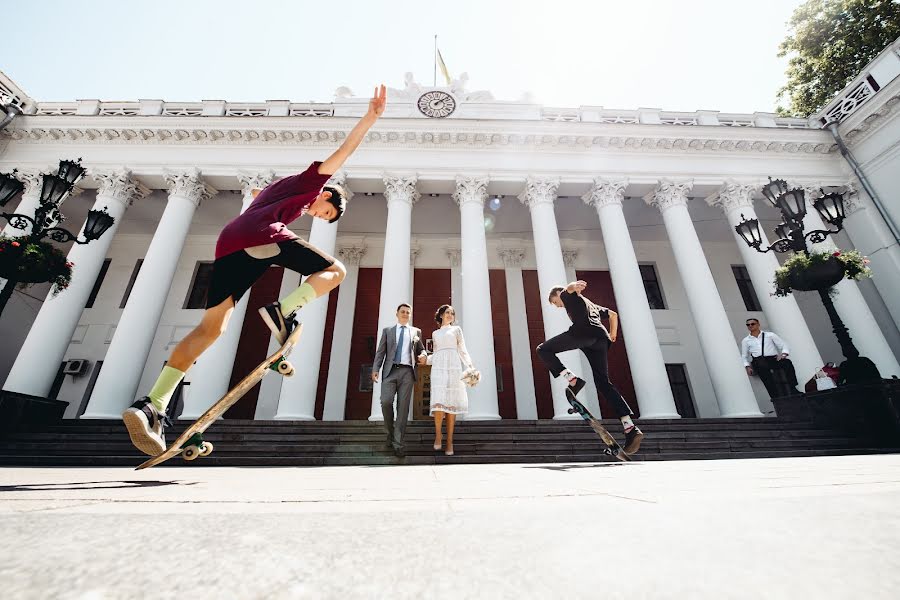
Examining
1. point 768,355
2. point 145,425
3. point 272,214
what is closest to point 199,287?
point 145,425

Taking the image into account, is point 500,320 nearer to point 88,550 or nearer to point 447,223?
point 447,223

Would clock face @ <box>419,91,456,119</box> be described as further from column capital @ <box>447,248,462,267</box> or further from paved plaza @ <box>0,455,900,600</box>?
paved plaza @ <box>0,455,900,600</box>

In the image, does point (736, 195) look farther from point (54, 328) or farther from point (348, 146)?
point (54, 328)

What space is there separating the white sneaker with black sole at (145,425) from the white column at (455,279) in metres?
12.3

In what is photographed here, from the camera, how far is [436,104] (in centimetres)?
1324

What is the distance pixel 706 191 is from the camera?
13000 mm

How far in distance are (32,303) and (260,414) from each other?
395 inches

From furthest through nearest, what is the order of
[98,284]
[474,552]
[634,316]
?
[98,284], [634,316], [474,552]

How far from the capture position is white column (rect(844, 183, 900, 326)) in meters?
11.5

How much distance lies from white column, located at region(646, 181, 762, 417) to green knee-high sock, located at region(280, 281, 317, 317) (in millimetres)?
11033

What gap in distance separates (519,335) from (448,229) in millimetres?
5338

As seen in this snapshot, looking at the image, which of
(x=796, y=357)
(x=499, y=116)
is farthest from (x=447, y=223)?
(x=796, y=357)

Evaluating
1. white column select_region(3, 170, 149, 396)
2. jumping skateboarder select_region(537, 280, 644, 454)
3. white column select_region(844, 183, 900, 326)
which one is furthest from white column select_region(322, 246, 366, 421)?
white column select_region(844, 183, 900, 326)

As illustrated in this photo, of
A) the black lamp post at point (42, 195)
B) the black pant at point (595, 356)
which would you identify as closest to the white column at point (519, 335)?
the black pant at point (595, 356)
